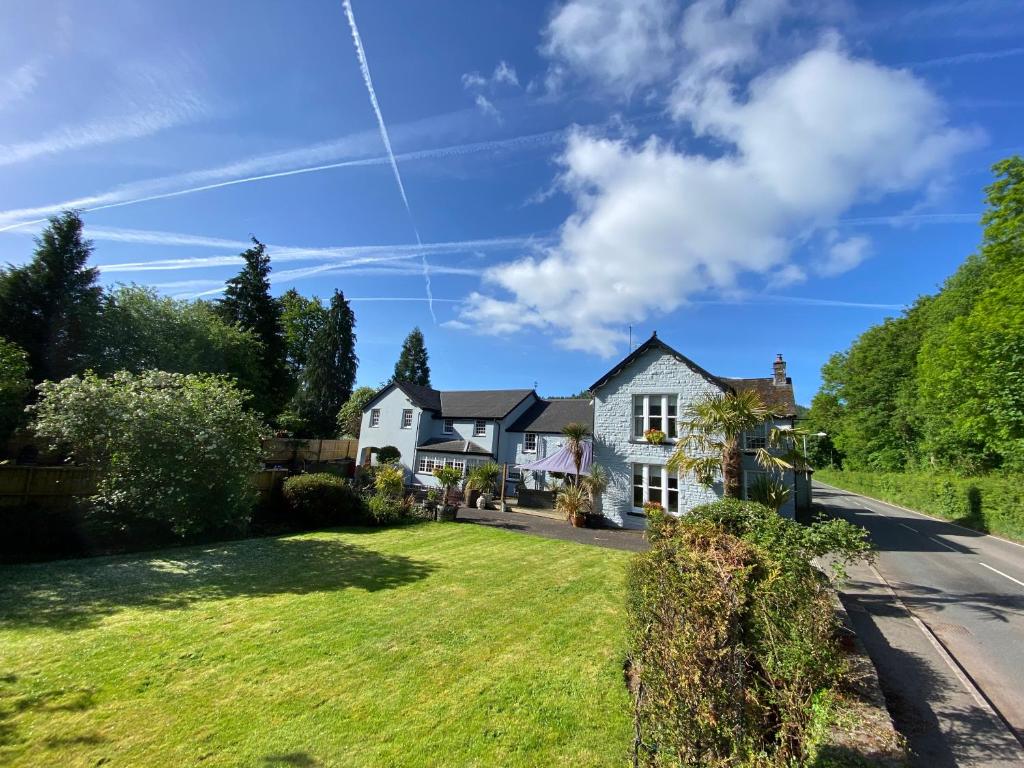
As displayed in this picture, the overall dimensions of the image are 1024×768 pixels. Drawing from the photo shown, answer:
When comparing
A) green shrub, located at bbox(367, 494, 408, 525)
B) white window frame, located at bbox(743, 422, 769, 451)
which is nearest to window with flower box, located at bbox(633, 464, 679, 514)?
white window frame, located at bbox(743, 422, 769, 451)

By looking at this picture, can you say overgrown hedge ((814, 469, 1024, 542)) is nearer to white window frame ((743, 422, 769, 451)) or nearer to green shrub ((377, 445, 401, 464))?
white window frame ((743, 422, 769, 451))

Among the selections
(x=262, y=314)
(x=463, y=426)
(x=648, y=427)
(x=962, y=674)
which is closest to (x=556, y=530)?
(x=648, y=427)

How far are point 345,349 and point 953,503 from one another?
53.9 metres

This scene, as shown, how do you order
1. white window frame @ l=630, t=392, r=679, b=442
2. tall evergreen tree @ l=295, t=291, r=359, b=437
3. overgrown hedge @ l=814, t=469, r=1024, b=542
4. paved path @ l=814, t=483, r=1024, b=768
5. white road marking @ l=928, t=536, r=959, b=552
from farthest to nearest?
1. tall evergreen tree @ l=295, t=291, r=359, b=437
2. overgrown hedge @ l=814, t=469, r=1024, b=542
3. white window frame @ l=630, t=392, r=679, b=442
4. white road marking @ l=928, t=536, r=959, b=552
5. paved path @ l=814, t=483, r=1024, b=768

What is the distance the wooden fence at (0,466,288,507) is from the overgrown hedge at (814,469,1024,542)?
36.3 meters

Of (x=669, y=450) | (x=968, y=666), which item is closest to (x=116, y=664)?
(x=968, y=666)

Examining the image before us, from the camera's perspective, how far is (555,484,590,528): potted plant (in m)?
18.8

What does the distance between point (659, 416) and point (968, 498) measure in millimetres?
20444

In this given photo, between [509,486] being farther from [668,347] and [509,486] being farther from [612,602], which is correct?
[612,602]

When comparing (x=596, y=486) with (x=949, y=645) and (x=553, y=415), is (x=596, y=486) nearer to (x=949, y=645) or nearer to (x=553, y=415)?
(x=553, y=415)

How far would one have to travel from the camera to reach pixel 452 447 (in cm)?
3102

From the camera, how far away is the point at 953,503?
84.0ft

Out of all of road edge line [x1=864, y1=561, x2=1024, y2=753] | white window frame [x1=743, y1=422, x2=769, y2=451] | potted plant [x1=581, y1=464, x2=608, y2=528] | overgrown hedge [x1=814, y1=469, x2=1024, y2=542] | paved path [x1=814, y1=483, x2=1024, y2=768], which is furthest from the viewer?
overgrown hedge [x1=814, y1=469, x2=1024, y2=542]

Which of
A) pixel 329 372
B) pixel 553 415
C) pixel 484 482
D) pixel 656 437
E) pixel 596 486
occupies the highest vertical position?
pixel 329 372
